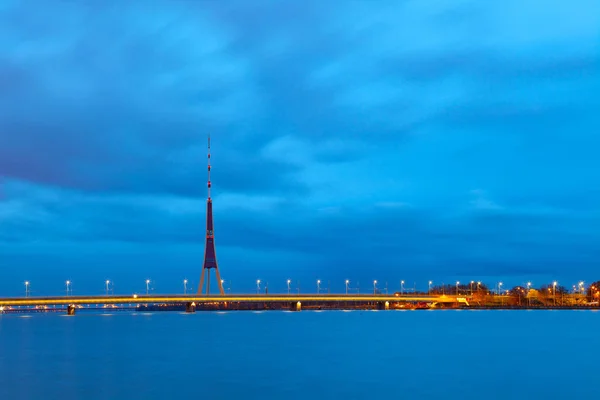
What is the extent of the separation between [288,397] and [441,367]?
1772cm

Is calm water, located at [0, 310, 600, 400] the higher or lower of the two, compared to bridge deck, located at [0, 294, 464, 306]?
lower

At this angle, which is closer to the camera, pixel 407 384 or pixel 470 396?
pixel 470 396

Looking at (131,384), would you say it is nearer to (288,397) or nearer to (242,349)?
(288,397)

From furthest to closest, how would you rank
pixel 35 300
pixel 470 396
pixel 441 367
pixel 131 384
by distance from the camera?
1. pixel 35 300
2. pixel 441 367
3. pixel 131 384
4. pixel 470 396

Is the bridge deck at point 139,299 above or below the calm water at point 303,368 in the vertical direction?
above

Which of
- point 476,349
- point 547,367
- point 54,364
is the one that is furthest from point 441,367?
point 54,364

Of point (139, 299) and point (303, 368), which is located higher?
point (139, 299)

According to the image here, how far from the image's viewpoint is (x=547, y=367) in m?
54.5

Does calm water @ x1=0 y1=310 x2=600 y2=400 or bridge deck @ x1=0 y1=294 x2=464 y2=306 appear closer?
calm water @ x1=0 y1=310 x2=600 y2=400

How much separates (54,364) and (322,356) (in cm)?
2193

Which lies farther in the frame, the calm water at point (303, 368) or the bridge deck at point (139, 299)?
the bridge deck at point (139, 299)

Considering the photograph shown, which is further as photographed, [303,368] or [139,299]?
[139,299]

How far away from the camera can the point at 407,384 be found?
44.9m

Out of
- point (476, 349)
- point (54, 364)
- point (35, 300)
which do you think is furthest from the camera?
point (35, 300)
